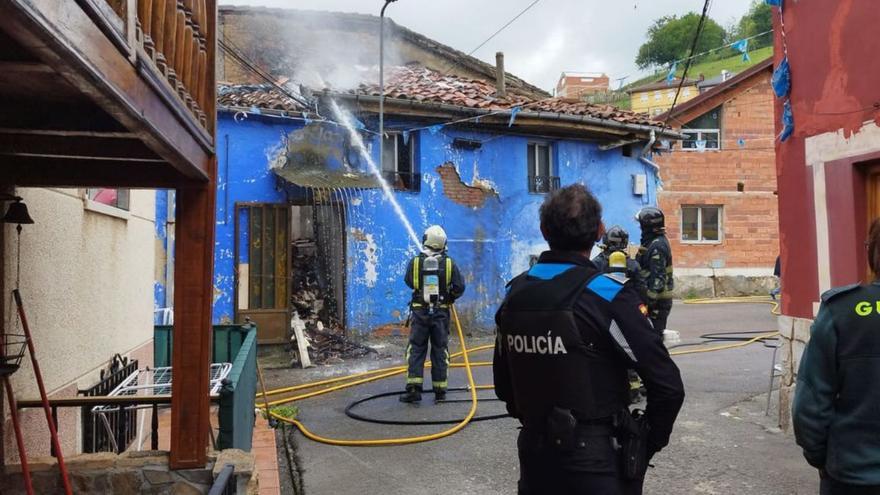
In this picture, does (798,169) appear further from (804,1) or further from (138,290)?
(138,290)

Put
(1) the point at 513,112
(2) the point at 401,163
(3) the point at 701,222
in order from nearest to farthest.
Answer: (1) the point at 513,112, (2) the point at 401,163, (3) the point at 701,222

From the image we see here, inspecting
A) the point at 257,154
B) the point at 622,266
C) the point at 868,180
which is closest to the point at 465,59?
the point at 257,154

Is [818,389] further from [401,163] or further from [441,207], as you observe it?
[401,163]

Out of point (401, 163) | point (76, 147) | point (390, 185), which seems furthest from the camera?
point (401, 163)

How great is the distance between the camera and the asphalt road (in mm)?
4660

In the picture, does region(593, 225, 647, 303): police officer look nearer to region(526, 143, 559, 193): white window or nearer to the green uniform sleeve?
the green uniform sleeve

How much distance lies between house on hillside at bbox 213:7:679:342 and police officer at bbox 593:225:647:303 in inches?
217

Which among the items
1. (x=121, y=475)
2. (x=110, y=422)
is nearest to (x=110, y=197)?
(x=110, y=422)

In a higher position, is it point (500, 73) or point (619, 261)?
point (500, 73)

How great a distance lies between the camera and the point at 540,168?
555 inches

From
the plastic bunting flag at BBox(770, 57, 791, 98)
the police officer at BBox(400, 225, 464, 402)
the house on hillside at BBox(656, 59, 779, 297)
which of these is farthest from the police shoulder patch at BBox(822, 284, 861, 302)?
the house on hillside at BBox(656, 59, 779, 297)

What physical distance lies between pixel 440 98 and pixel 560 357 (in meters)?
10.7

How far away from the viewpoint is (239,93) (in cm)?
1212

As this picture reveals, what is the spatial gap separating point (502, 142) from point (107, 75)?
1206 centimetres
